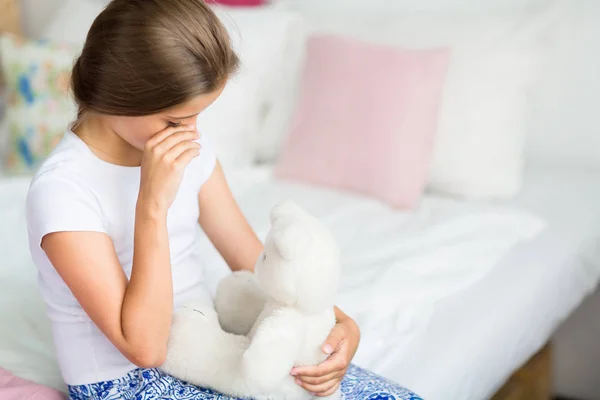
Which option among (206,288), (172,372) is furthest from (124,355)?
(206,288)

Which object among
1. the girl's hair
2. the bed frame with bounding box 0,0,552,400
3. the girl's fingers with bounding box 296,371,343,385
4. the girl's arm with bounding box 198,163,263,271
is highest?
the girl's hair

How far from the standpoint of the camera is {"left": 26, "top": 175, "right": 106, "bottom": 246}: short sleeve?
0.87 meters

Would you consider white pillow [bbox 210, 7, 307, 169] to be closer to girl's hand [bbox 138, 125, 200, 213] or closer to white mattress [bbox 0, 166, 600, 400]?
white mattress [bbox 0, 166, 600, 400]

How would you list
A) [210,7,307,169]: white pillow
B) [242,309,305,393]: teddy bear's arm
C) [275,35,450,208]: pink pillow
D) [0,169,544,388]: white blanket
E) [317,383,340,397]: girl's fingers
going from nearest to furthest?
1. [242,309,305,393]: teddy bear's arm
2. [317,383,340,397]: girl's fingers
3. [0,169,544,388]: white blanket
4. [275,35,450,208]: pink pillow
5. [210,7,307,169]: white pillow

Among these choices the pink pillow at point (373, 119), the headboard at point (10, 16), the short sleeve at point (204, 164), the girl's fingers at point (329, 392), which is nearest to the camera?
the girl's fingers at point (329, 392)

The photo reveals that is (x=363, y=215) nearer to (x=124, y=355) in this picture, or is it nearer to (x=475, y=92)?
(x=475, y=92)

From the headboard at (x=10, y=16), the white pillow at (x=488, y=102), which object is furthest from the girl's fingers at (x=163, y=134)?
the headboard at (x=10, y=16)

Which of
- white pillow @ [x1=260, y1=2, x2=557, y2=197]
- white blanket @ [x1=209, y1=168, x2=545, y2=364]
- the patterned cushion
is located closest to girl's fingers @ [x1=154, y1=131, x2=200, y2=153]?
white blanket @ [x1=209, y1=168, x2=545, y2=364]

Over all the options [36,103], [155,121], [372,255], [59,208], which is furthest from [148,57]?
[36,103]

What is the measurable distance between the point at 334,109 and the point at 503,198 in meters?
0.46

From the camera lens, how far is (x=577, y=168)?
1.88 meters

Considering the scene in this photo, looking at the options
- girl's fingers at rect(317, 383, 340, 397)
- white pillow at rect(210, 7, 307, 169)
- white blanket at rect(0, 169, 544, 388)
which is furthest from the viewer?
white pillow at rect(210, 7, 307, 169)

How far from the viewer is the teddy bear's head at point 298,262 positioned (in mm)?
845

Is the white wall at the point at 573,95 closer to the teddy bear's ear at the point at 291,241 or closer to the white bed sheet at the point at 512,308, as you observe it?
the white bed sheet at the point at 512,308
